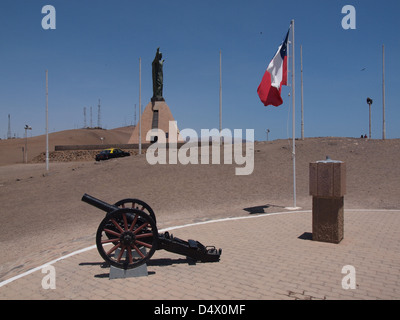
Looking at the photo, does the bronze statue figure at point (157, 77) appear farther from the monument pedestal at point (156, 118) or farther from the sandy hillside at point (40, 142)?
the sandy hillside at point (40, 142)

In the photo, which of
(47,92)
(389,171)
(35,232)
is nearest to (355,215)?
(389,171)

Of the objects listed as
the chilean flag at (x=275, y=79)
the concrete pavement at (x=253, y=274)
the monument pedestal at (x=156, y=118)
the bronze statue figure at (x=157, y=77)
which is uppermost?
the bronze statue figure at (x=157, y=77)

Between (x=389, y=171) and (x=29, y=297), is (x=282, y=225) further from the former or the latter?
(x=389, y=171)

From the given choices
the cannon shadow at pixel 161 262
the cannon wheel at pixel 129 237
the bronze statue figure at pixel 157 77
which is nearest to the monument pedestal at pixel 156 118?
the bronze statue figure at pixel 157 77

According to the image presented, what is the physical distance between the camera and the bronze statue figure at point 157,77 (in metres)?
37.1

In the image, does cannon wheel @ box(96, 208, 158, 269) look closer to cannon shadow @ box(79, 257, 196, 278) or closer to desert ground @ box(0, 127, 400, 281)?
cannon shadow @ box(79, 257, 196, 278)

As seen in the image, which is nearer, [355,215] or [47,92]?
[355,215]

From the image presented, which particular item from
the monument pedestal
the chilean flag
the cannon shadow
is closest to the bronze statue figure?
the monument pedestal

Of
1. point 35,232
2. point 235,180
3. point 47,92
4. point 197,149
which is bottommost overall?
point 35,232

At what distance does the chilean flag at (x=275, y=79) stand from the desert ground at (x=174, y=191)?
366cm

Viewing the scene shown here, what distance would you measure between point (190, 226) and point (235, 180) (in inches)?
291

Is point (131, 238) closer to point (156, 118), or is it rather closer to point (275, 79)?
point (275, 79)

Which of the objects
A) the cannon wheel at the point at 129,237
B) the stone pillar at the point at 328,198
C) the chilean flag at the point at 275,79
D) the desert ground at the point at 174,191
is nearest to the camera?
the cannon wheel at the point at 129,237

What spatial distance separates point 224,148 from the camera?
73.7 feet
